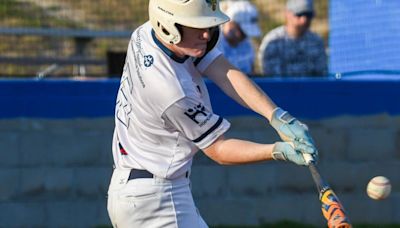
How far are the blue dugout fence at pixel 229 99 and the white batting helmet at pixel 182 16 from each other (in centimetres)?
350

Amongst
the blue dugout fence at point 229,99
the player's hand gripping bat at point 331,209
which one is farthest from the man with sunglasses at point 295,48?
the player's hand gripping bat at point 331,209

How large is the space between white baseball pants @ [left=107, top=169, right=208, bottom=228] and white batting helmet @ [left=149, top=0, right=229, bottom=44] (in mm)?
735

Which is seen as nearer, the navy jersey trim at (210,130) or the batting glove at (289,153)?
the batting glove at (289,153)

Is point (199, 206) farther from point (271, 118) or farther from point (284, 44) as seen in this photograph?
point (271, 118)

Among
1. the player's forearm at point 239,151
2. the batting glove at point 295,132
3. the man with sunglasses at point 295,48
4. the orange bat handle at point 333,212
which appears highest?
the batting glove at point 295,132

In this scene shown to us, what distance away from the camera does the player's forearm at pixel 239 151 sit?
4793 mm

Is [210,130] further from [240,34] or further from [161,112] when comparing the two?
[240,34]

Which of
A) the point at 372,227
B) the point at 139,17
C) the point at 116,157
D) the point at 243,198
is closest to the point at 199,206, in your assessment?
the point at 243,198

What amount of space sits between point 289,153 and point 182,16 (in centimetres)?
80

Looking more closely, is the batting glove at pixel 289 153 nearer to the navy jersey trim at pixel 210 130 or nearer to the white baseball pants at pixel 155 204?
the navy jersey trim at pixel 210 130

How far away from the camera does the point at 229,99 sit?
28.2 feet

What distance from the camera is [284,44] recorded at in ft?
30.7

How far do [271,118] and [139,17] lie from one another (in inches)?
200

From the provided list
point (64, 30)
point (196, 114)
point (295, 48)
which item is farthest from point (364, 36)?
point (196, 114)
